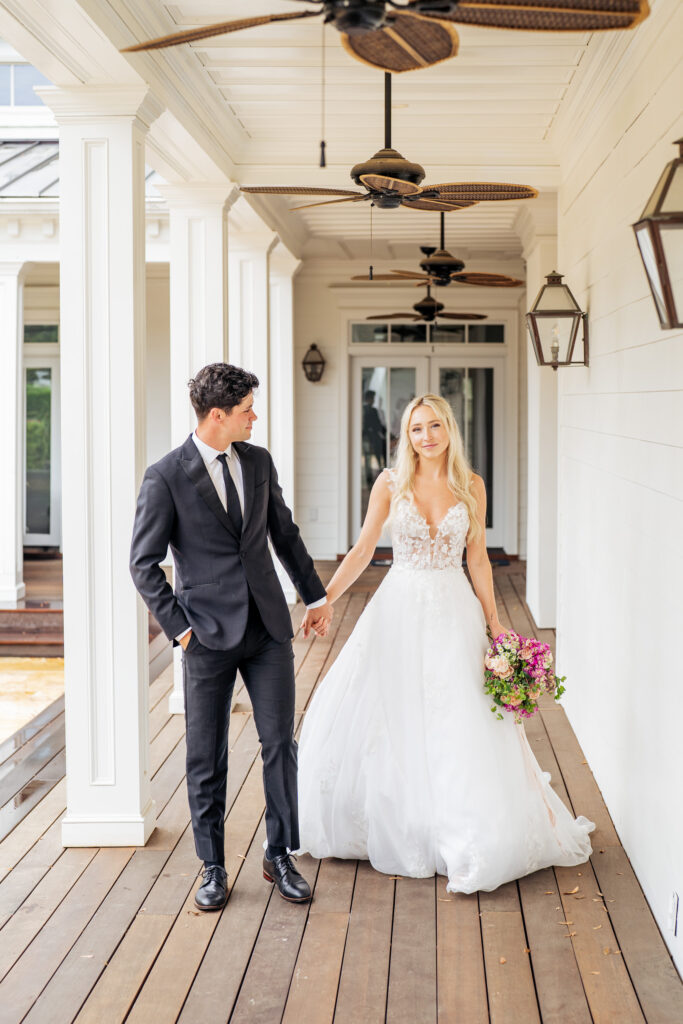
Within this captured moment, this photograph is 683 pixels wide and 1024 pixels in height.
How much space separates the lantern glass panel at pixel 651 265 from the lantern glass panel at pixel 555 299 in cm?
265

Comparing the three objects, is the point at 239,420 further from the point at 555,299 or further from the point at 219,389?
the point at 555,299

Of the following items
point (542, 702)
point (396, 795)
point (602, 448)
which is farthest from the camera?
point (542, 702)

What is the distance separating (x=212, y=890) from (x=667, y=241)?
2.38 m

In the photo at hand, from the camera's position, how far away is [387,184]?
12.2 ft

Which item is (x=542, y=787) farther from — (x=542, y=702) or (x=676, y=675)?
(x=542, y=702)

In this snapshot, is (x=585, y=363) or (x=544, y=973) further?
(x=585, y=363)

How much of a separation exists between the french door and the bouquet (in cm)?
808

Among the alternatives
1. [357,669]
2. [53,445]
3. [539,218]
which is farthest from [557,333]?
[53,445]

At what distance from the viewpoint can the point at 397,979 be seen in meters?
2.91

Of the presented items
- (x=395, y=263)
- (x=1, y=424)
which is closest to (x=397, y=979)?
(x=1, y=424)

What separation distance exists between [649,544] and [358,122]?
2994 millimetres

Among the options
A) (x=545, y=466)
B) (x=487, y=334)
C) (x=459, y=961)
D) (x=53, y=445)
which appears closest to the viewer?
(x=459, y=961)

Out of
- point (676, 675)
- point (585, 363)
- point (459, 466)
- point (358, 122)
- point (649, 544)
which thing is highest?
point (358, 122)

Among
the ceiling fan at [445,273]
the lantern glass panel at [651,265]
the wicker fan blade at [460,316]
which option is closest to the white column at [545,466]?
the ceiling fan at [445,273]
